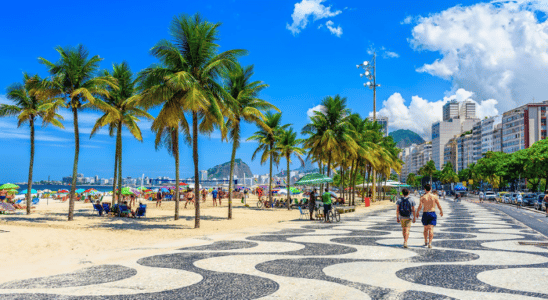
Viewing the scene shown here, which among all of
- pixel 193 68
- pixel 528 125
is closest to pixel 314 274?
pixel 193 68

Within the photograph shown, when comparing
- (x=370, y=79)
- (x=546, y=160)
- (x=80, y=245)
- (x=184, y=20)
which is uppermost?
(x=370, y=79)

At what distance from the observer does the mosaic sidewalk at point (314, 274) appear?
5.89 m

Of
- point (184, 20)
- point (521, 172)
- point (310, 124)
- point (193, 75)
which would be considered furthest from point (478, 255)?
point (521, 172)

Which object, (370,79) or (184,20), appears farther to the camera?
(370,79)

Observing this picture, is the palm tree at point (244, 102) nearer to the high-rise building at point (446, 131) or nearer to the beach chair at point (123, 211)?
the beach chair at point (123, 211)

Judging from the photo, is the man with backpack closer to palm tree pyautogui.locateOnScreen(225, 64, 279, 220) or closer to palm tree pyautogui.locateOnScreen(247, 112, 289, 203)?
palm tree pyautogui.locateOnScreen(225, 64, 279, 220)

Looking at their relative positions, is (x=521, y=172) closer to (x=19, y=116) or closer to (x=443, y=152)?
(x=19, y=116)

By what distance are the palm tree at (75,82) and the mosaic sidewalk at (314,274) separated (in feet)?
39.1

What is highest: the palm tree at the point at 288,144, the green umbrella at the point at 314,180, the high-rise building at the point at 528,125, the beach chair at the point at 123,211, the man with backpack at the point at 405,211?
the high-rise building at the point at 528,125

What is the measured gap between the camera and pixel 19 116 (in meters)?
22.9

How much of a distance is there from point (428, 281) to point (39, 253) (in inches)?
366

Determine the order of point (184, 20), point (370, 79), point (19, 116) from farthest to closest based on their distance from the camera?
point (370, 79)
point (19, 116)
point (184, 20)

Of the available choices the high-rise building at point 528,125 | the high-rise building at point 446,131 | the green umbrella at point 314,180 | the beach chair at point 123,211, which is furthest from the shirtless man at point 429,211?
the high-rise building at point 446,131

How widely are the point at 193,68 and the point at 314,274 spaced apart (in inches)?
486
